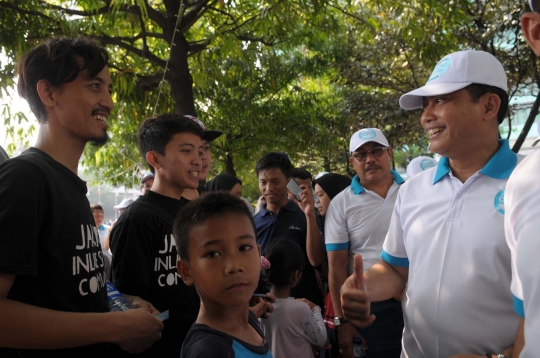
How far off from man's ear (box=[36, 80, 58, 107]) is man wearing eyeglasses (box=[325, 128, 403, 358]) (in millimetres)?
2461

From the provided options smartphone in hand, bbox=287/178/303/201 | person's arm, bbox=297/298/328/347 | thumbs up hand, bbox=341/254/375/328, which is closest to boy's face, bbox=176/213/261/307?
thumbs up hand, bbox=341/254/375/328

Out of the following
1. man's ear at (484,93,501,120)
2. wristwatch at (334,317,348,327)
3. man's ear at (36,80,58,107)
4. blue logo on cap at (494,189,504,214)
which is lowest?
wristwatch at (334,317,348,327)

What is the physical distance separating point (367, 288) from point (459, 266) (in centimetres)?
44

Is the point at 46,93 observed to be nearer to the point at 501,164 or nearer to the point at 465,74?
the point at 465,74

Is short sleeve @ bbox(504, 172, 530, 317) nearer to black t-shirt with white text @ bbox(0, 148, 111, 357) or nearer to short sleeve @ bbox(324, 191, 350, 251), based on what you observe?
black t-shirt with white text @ bbox(0, 148, 111, 357)

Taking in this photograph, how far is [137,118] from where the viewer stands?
6980mm

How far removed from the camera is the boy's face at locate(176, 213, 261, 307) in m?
1.86

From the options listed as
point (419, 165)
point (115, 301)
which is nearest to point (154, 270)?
point (115, 301)

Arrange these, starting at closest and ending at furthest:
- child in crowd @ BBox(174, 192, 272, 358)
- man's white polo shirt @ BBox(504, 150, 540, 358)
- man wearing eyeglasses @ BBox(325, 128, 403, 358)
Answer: man's white polo shirt @ BBox(504, 150, 540, 358)
child in crowd @ BBox(174, 192, 272, 358)
man wearing eyeglasses @ BBox(325, 128, 403, 358)

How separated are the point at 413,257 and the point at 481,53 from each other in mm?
1011

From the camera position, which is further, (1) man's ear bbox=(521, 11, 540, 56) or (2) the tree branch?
(2) the tree branch

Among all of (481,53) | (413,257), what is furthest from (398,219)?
(481,53)

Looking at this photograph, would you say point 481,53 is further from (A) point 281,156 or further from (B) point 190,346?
(A) point 281,156

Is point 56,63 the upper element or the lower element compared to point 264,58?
lower
